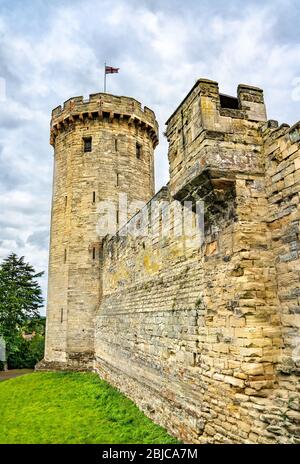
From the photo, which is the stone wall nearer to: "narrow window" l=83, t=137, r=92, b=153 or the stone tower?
the stone tower

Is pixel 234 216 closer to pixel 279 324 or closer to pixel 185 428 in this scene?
pixel 279 324

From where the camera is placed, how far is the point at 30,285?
80.2 ft

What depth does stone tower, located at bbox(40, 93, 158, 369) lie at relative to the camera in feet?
48.4

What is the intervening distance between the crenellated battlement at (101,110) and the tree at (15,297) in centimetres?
1116

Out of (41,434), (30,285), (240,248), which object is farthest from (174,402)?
(30,285)

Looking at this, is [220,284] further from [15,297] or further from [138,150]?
[15,297]

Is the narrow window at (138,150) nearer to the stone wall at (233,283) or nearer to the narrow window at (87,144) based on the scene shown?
the narrow window at (87,144)

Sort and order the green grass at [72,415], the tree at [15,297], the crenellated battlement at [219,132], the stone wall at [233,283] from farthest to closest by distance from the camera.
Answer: the tree at [15,297], the green grass at [72,415], the crenellated battlement at [219,132], the stone wall at [233,283]

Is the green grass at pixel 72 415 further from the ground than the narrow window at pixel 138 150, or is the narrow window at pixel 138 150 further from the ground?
the narrow window at pixel 138 150

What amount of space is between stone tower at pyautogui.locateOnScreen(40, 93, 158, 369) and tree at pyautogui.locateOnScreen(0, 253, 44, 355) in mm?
7202

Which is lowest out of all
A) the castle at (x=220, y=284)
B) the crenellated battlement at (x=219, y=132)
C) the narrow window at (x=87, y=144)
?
the castle at (x=220, y=284)

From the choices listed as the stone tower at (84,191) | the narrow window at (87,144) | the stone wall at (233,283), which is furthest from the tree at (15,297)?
the stone wall at (233,283)

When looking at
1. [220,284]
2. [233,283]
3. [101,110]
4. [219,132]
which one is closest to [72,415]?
[220,284]

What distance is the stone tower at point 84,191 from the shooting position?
48.4ft
